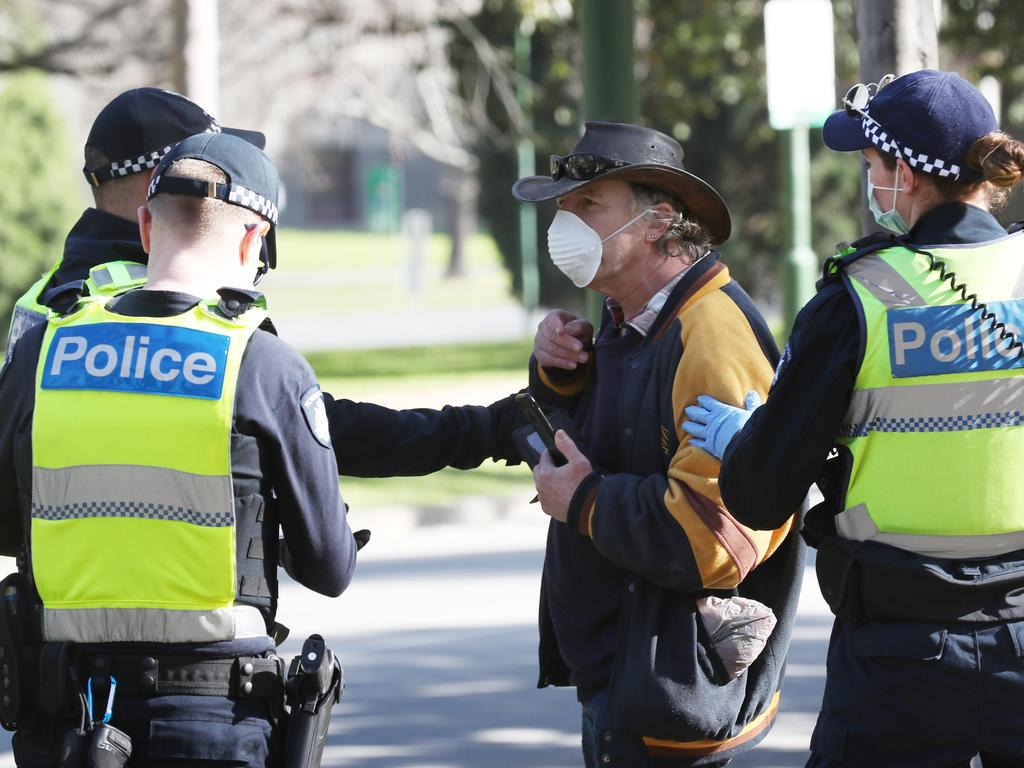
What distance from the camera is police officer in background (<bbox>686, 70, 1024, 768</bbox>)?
310 centimetres

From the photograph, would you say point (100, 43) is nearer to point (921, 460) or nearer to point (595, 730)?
point (595, 730)

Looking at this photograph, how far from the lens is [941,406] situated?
10.2ft

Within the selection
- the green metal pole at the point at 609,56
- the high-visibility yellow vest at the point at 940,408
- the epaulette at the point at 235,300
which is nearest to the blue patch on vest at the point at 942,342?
the high-visibility yellow vest at the point at 940,408

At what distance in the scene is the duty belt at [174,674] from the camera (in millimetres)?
3051

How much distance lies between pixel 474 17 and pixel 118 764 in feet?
67.5

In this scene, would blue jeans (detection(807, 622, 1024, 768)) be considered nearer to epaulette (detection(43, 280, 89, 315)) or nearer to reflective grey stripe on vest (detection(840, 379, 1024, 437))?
reflective grey stripe on vest (detection(840, 379, 1024, 437))

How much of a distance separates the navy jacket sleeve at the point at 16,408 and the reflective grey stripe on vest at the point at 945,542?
164 cm

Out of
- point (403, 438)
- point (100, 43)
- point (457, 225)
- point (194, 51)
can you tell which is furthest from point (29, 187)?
point (403, 438)

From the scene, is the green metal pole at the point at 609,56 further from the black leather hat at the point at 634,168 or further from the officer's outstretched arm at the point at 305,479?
the officer's outstretched arm at the point at 305,479

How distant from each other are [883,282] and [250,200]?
126 centimetres

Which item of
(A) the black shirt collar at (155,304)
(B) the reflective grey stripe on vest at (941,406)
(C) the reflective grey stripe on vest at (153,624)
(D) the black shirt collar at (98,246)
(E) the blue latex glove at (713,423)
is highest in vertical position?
(D) the black shirt collar at (98,246)

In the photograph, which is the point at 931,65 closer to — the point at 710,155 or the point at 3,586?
the point at 3,586

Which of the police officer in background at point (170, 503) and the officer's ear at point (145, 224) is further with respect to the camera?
the officer's ear at point (145, 224)

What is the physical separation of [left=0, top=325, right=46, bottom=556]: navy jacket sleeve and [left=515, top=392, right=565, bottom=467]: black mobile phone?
1070 mm
